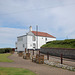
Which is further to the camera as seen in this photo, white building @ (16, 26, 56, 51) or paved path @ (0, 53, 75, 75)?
white building @ (16, 26, 56, 51)

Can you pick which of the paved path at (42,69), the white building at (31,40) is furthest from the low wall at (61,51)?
the white building at (31,40)

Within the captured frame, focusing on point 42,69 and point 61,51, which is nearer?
point 42,69

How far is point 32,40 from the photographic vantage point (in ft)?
143

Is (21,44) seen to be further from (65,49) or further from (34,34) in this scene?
(65,49)

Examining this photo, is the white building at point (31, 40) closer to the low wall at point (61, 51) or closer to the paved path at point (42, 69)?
the low wall at point (61, 51)

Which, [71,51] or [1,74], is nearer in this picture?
[1,74]

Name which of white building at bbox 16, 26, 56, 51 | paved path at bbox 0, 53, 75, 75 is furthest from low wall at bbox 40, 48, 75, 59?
white building at bbox 16, 26, 56, 51

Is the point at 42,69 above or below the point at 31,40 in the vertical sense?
below

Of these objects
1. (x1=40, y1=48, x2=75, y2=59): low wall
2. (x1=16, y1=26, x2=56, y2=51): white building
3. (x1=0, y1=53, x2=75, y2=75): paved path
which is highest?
(x1=16, y1=26, x2=56, y2=51): white building

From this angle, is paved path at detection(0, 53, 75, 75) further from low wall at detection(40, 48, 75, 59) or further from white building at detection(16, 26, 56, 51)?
white building at detection(16, 26, 56, 51)

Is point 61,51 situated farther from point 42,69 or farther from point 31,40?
point 31,40

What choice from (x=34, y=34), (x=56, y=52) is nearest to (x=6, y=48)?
(x=34, y=34)

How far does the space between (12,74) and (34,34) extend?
35561 mm

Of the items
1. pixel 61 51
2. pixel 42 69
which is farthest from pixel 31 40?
pixel 42 69
